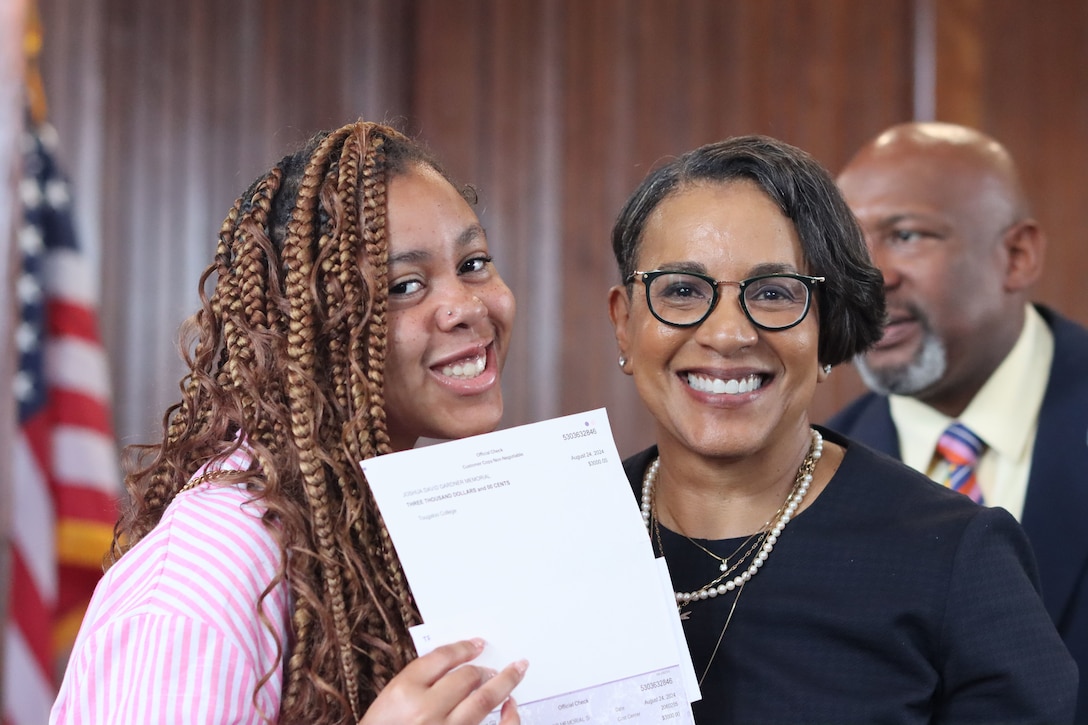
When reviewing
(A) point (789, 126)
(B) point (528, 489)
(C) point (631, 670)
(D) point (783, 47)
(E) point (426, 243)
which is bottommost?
(C) point (631, 670)

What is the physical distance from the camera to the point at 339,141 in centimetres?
→ 185

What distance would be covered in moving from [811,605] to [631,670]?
36cm

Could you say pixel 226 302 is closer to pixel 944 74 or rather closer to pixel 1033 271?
pixel 1033 271

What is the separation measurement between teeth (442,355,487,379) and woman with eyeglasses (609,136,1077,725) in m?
0.26

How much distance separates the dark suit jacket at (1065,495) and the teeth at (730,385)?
964mm

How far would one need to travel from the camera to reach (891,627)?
167 centimetres

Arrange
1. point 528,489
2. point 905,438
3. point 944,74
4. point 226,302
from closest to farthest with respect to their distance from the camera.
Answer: point 528,489, point 226,302, point 905,438, point 944,74

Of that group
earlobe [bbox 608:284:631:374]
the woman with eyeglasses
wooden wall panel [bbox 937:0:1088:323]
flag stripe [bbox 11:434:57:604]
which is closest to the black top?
the woman with eyeglasses

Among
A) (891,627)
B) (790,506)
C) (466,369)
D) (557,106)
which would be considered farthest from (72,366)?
(891,627)

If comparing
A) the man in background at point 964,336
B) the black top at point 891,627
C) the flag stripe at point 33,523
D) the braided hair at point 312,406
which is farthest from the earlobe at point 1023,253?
the flag stripe at point 33,523

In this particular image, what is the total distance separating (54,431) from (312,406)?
7.07ft

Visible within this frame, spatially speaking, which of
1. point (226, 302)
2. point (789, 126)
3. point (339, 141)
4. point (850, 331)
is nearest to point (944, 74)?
point (789, 126)

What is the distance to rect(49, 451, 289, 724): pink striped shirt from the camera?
141 centimetres

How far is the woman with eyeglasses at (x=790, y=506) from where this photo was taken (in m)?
1.67
